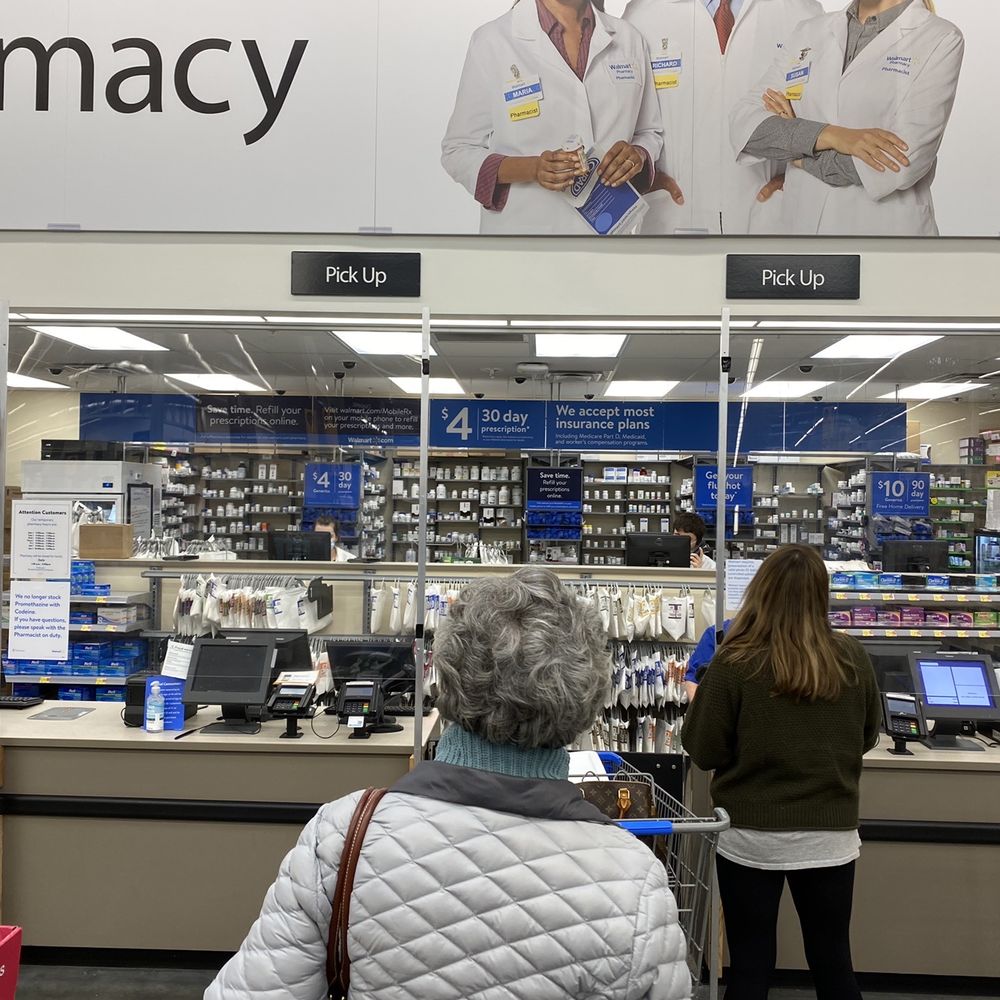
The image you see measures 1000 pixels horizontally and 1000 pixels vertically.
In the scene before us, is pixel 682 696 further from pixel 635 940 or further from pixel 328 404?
pixel 635 940

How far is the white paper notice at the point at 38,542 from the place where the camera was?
387 centimetres

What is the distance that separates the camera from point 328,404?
4062 millimetres

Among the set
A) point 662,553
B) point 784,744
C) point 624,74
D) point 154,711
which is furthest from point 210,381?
point 784,744

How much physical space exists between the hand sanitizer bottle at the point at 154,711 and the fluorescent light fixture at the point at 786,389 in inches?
117

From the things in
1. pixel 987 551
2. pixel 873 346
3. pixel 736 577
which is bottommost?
pixel 736 577

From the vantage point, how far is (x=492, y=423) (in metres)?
4.32

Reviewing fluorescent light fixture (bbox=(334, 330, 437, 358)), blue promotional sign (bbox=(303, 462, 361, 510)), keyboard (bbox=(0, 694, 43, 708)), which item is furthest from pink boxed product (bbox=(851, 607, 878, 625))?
keyboard (bbox=(0, 694, 43, 708))

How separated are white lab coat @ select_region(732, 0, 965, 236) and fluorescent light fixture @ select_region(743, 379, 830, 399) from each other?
690 millimetres

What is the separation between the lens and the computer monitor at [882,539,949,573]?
385 cm

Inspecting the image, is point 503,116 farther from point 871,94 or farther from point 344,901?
point 344,901

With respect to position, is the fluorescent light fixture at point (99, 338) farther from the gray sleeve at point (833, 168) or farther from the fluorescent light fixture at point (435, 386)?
the gray sleeve at point (833, 168)

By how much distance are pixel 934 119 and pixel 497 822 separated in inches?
159

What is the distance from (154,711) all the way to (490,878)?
2.79 m

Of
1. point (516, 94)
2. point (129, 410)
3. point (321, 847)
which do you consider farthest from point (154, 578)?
point (321, 847)
